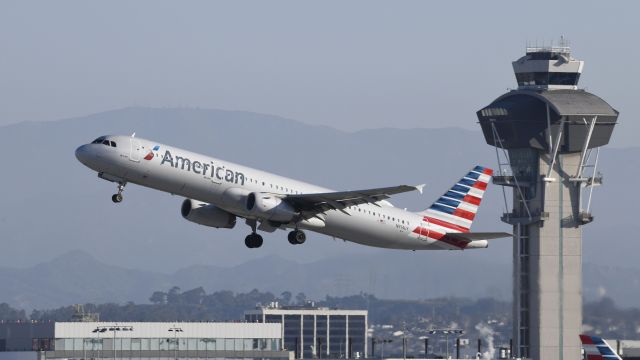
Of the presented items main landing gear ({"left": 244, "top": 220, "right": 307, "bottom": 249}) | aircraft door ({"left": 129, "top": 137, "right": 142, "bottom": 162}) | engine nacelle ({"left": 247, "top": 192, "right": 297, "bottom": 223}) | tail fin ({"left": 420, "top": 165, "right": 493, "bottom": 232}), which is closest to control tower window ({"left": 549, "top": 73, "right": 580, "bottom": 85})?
tail fin ({"left": 420, "top": 165, "right": 493, "bottom": 232})

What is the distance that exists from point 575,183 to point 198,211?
300ft

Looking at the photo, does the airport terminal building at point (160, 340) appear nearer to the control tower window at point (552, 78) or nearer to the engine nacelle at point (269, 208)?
the engine nacelle at point (269, 208)

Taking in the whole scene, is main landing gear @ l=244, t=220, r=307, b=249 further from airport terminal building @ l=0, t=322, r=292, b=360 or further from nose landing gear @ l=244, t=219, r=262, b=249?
airport terminal building @ l=0, t=322, r=292, b=360

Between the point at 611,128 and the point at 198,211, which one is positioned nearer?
the point at 198,211

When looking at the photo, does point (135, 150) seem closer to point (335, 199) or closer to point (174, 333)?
point (335, 199)

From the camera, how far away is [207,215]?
89375 mm

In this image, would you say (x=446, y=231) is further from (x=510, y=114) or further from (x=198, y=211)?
(x=510, y=114)

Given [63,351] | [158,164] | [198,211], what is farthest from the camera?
[63,351]

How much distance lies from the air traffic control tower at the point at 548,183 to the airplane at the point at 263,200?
75273 mm

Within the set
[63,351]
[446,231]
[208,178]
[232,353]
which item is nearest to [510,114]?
[232,353]

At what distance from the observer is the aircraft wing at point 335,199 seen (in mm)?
84562

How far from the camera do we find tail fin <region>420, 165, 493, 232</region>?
9706cm

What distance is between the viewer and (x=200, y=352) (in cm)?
13262

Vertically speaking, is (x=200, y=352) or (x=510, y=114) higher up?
(x=510, y=114)
